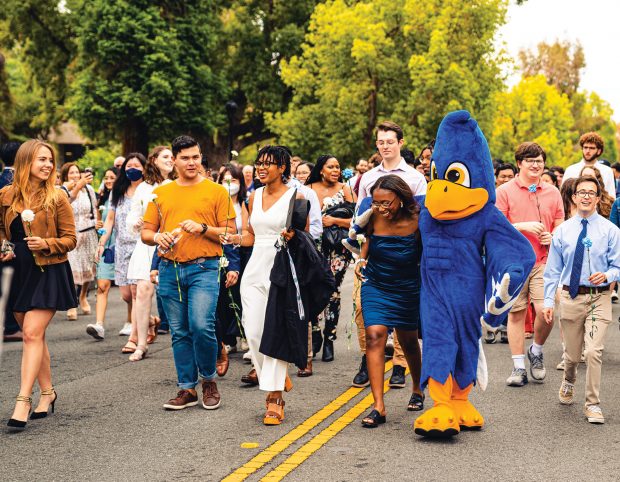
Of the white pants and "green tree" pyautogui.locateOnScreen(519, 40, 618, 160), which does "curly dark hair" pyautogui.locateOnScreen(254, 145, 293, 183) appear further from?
"green tree" pyautogui.locateOnScreen(519, 40, 618, 160)

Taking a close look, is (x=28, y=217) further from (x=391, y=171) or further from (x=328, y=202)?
(x=328, y=202)

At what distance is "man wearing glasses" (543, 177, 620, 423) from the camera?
7.35 m

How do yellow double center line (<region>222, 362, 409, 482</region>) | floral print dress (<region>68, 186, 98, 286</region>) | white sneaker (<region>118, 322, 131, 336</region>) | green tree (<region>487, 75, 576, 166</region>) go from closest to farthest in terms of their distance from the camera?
yellow double center line (<region>222, 362, 409, 482</region>) < white sneaker (<region>118, 322, 131, 336</region>) < floral print dress (<region>68, 186, 98, 286</region>) < green tree (<region>487, 75, 576, 166</region>)

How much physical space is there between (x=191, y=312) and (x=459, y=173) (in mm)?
2240

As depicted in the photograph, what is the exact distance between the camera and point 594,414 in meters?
7.16

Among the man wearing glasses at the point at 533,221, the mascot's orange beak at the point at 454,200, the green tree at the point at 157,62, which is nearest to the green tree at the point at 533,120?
the green tree at the point at 157,62

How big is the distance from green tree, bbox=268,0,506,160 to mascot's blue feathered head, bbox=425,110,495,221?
92.0ft

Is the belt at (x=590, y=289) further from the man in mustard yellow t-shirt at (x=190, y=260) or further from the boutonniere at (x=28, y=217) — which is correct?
the boutonniere at (x=28, y=217)

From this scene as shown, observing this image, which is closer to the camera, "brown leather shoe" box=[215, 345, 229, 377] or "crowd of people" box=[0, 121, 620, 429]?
"crowd of people" box=[0, 121, 620, 429]

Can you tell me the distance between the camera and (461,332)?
268 inches

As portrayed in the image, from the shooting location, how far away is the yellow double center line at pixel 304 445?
19.1ft

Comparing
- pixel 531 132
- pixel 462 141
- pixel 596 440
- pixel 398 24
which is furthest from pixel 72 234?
pixel 531 132

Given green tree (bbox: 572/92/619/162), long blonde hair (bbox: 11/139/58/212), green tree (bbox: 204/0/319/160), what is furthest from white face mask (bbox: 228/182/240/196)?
green tree (bbox: 572/92/619/162)

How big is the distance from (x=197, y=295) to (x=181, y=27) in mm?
30207
